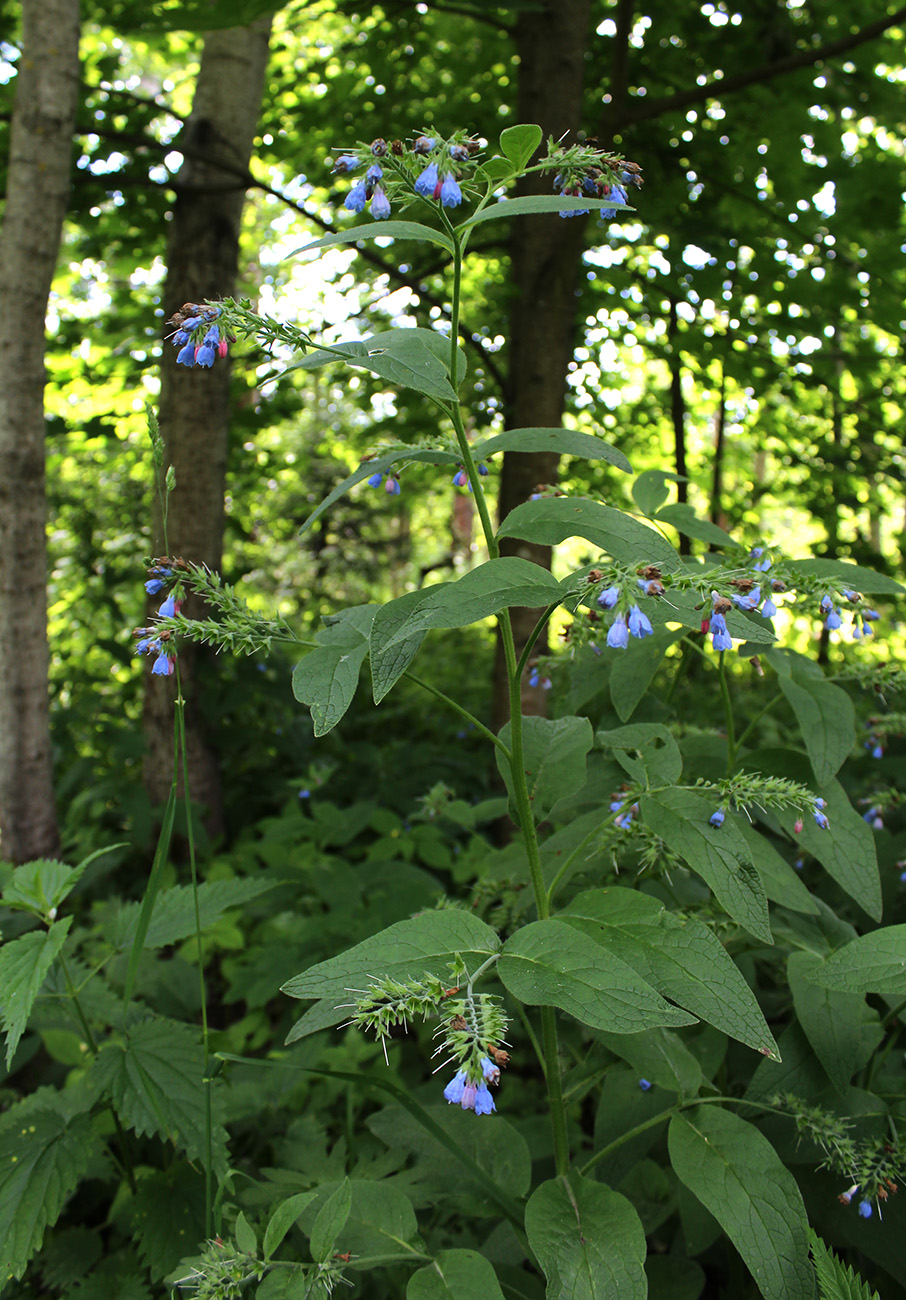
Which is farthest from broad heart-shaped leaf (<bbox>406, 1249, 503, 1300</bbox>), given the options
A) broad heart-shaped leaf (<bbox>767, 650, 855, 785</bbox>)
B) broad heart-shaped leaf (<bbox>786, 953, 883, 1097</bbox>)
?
broad heart-shaped leaf (<bbox>767, 650, 855, 785</bbox>)

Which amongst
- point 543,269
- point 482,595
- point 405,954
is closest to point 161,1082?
point 405,954

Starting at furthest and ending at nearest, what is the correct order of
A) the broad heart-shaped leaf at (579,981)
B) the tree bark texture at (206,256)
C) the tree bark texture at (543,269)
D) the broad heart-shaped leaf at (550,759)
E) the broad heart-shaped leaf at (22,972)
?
1. the tree bark texture at (206,256)
2. the tree bark texture at (543,269)
3. the broad heart-shaped leaf at (550,759)
4. the broad heart-shaped leaf at (22,972)
5. the broad heart-shaped leaf at (579,981)

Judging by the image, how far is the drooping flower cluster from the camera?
109cm

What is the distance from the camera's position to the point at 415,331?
125 centimetres

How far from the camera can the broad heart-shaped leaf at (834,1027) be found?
1.21m

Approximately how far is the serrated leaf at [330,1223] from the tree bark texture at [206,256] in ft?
8.68

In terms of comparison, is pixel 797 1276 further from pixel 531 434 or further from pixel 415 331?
pixel 415 331

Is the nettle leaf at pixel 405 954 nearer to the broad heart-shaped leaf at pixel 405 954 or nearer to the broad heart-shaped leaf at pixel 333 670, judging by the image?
the broad heart-shaped leaf at pixel 405 954

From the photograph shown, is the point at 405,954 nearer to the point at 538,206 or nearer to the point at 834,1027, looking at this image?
the point at 834,1027

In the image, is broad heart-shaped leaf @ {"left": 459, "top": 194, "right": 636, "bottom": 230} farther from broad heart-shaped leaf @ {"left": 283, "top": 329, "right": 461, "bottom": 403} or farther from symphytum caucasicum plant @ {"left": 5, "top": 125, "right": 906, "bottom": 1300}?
broad heart-shaped leaf @ {"left": 283, "top": 329, "right": 461, "bottom": 403}

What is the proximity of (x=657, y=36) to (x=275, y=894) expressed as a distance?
4461mm

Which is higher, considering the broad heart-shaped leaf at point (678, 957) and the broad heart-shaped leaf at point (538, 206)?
the broad heart-shaped leaf at point (538, 206)

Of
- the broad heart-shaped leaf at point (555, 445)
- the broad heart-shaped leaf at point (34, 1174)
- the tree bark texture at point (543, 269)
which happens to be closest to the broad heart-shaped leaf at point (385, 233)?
the broad heart-shaped leaf at point (555, 445)

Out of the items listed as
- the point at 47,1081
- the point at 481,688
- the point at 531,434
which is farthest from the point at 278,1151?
the point at 481,688
